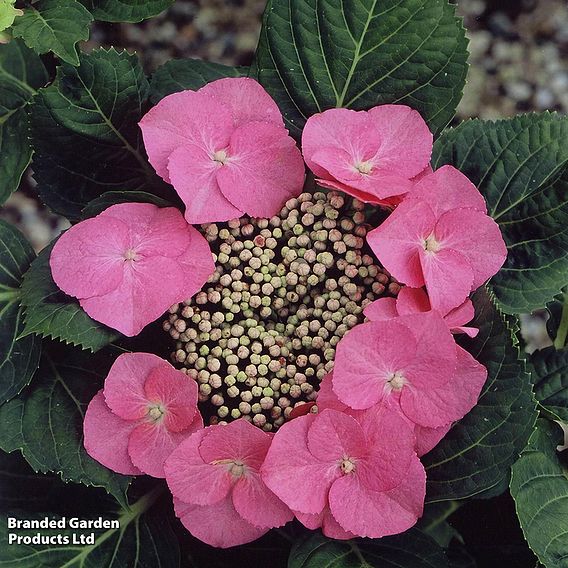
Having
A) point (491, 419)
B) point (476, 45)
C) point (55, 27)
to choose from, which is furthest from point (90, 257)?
point (476, 45)

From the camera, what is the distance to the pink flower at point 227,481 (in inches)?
25.7

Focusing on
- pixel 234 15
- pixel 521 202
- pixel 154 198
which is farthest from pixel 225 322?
pixel 234 15

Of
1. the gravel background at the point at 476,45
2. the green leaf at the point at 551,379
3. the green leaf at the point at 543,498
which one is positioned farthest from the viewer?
the gravel background at the point at 476,45

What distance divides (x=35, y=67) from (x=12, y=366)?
1.44 ft

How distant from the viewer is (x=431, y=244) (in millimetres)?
675

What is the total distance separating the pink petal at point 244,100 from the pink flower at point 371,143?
0.04 m

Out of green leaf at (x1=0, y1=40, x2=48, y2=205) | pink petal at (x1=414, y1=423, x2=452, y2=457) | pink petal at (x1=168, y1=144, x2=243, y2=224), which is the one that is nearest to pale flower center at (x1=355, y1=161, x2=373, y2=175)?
pink petal at (x1=168, y1=144, x2=243, y2=224)

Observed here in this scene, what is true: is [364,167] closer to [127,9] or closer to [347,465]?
[347,465]

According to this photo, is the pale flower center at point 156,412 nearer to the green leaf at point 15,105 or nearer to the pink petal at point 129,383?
the pink petal at point 129,383

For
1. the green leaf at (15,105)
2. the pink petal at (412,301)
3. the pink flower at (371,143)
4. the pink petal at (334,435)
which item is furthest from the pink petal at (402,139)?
the green leaf at (15,105)

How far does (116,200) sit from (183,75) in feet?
0.74

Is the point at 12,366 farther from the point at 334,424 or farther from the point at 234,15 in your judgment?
the point at 234,15

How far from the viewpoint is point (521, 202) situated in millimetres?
784

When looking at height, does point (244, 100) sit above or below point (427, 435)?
above
